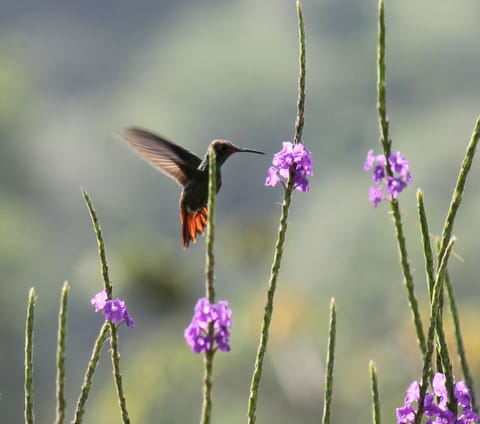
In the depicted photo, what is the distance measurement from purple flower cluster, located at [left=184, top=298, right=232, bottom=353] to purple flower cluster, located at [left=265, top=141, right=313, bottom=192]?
62cm

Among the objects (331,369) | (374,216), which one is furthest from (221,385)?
(374,216)

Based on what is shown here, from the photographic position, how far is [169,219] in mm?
53344

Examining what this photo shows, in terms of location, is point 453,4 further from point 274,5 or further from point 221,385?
point 221,385

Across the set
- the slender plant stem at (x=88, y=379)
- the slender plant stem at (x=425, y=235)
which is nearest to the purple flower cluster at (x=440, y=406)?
the slender plant stem at (x=425, y=235)

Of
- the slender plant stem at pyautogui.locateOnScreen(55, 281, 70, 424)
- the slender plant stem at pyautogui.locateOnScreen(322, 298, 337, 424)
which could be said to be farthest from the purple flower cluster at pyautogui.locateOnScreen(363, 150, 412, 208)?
the slender plant stem at pyautogui.locateOnScreen(55, 281, 70, 424)

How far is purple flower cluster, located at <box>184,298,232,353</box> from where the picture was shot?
1704 mm

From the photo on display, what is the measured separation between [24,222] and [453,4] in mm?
43743

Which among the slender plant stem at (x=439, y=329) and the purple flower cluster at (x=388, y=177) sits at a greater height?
the purple flower cluster at (x=388, y=177)

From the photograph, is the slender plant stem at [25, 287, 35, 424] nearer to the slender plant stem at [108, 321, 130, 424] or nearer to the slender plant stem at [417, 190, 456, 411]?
the slender plant stem at [108, 321, 130, 424]

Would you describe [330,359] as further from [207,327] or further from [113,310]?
[113,310]

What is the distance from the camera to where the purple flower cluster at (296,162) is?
2.23 meters

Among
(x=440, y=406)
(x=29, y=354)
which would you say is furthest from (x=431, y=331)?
(x=29, y=354)

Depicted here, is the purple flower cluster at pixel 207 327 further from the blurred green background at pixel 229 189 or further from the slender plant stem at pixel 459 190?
the blurred green background at pixel 229 189

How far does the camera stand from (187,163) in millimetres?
3773
